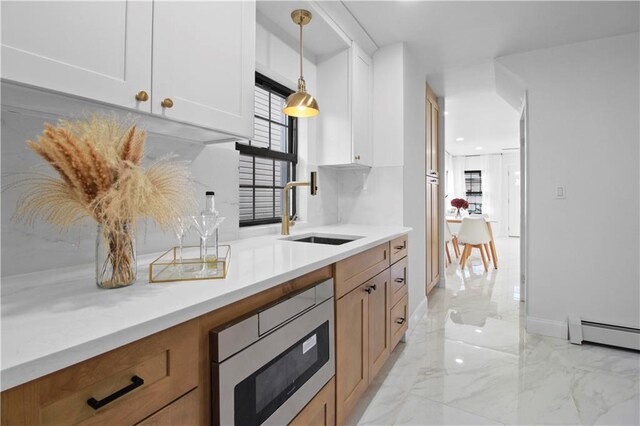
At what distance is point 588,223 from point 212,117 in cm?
305

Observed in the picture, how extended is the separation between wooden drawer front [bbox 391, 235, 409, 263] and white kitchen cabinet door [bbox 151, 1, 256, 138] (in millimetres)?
1285

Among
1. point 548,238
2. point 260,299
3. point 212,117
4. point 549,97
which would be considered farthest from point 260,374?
point 549,97

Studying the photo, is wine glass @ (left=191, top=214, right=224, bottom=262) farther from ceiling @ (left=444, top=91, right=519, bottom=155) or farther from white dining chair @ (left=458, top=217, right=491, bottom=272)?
white dining chair @ (left=458, top=217, right=491, bottom=272)

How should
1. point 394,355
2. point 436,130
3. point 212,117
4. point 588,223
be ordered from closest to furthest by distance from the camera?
point 212,117 < point 394,355 < point 588,223 < point 436,130

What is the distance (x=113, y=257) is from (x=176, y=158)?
2.48ft

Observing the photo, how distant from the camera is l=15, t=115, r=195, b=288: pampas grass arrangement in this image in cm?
73

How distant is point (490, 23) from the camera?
2.41m

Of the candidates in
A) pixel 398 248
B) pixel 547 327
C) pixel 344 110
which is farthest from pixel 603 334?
pixel 344 110

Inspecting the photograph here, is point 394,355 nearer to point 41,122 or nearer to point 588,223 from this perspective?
point 588,223

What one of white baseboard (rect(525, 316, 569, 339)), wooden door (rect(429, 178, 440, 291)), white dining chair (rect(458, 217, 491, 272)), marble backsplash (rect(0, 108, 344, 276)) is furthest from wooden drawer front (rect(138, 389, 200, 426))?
white dining chair (rect(458, 217, 491, 272))

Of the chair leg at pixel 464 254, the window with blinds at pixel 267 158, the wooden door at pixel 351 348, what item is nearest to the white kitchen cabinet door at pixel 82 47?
the window with blinds at pixel 267 158

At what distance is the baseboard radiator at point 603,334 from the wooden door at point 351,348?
202cm

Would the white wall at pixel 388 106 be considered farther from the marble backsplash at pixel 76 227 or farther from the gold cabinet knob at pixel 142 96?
the gold cabinet knob at pixel 142 96

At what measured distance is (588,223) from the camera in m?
2.60
